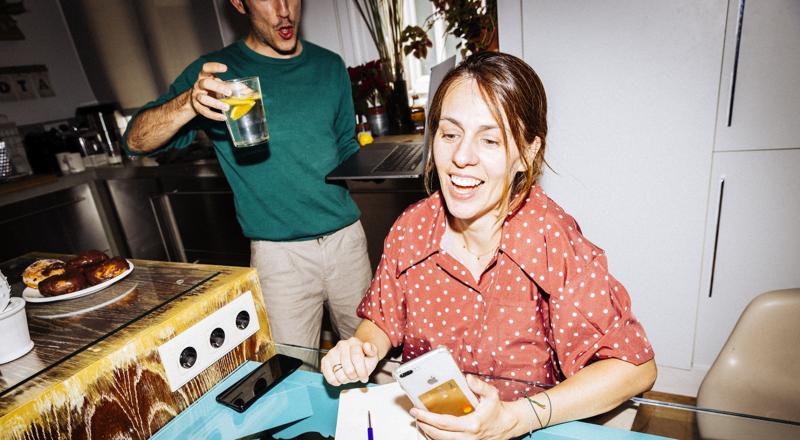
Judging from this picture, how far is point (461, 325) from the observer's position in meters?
1.08

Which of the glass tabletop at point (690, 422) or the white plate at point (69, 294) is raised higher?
the white plate at point (69, 294)

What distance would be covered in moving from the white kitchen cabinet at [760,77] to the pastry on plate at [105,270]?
6.32ft

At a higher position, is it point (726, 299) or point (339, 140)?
point (339, 140)

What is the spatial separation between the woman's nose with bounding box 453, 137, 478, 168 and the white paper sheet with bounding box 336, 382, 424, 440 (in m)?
0.51

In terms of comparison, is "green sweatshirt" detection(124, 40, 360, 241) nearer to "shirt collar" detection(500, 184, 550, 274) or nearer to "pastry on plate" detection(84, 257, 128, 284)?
"pastry on plate" detection(84, 257, 128, 284)

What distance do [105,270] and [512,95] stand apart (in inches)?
39.9

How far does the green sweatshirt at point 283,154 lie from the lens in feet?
5.32

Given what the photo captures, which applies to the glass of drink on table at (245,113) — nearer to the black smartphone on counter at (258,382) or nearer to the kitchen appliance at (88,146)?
the black smartphone on counter at (258,382)

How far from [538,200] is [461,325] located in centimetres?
36

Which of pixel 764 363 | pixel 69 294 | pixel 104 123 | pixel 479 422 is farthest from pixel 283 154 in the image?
pixel 104 123

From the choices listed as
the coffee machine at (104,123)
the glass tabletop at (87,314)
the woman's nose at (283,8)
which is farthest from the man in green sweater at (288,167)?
the coffee machine at (104,123)

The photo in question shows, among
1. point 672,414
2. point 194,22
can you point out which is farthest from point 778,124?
point 194,22

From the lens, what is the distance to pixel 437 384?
0.67 metres

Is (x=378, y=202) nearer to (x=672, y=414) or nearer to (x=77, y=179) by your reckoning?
(x=672, y=414)
